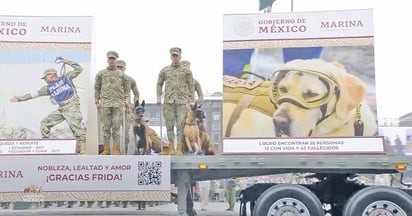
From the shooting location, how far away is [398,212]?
7.01m

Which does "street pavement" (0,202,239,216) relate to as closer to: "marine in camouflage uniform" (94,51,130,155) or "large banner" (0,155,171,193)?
"large banner" (0,155,171,193)

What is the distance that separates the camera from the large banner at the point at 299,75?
8.86m

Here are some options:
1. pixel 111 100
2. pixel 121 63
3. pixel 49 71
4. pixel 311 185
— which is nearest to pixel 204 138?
pixel 121 63

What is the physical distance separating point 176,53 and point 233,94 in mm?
1351

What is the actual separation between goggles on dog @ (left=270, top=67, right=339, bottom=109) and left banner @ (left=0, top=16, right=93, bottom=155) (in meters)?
3.18

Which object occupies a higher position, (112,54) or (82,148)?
(112,54)

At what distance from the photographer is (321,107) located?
29.0 feet

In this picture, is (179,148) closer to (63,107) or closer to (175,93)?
(175,93)

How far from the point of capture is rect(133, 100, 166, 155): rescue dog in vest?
9.51 meters

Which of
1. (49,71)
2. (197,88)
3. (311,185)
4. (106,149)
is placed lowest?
(311,185)

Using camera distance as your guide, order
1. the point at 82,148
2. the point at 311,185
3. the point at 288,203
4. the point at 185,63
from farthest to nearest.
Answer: the point at 82,148 → the point at 185,63 → the point at 311,185 → the point at 288,203

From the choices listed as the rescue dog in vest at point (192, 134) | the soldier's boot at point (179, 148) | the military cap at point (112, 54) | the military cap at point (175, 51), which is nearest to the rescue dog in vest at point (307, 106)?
the rescue dog in vest at point (192, 134)

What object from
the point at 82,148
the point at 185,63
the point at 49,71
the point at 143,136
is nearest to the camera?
the point at 185,63

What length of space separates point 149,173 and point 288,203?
6.35ft
